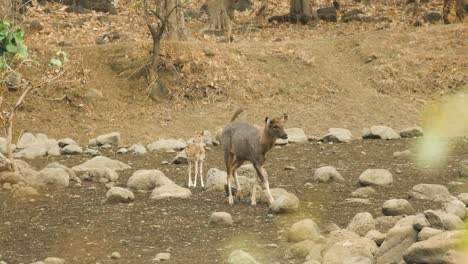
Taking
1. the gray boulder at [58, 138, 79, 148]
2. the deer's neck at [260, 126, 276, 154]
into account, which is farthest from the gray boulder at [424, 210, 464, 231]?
the gray boulder at [58, 138, 79, 148]

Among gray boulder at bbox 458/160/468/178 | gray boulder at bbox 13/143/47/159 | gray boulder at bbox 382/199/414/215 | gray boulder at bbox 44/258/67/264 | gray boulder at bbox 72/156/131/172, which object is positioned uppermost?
gray boulder at bbox 44/258/67/264

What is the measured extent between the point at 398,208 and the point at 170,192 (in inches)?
130

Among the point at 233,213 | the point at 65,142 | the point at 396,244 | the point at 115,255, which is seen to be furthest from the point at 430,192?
the point at 65,142

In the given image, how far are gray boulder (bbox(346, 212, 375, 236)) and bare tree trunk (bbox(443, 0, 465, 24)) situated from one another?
18877 millimetres

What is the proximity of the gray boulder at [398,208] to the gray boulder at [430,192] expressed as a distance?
1.09 m

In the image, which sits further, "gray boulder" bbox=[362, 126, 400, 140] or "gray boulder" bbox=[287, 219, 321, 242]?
"gray boulder" bbox=[362, 126, 400, 140]

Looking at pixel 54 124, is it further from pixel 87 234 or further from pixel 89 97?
pixel 87 234

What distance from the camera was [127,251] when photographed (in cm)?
1021

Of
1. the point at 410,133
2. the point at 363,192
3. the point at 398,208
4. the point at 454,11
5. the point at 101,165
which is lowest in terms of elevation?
the point at 410,133

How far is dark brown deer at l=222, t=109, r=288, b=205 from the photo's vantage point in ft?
40.2

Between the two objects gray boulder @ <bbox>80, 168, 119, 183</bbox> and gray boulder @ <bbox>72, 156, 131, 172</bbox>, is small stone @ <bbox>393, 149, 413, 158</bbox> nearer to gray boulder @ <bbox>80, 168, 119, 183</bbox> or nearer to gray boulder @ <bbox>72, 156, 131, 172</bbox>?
gray boulder @ <bbox>72, 156, 131, 172</bbox>

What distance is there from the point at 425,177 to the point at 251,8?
2189 centimetres

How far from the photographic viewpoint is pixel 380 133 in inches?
787

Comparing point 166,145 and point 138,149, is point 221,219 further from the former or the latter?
point 166,145
